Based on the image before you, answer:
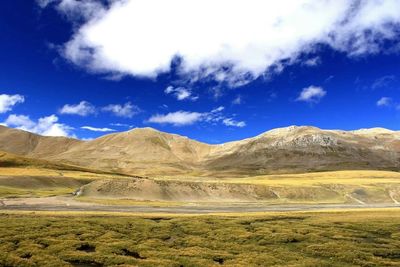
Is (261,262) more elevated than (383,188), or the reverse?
(383,188)

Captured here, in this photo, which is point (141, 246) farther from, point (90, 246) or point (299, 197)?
point (299, 197)

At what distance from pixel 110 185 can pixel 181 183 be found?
67.1ft

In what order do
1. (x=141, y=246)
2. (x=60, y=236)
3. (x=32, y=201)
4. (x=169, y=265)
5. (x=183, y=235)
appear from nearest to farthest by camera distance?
(x=169, y=265), (x=141, y=246), (x=60, y=236), (x=183, y=235), (x=32, y=201)

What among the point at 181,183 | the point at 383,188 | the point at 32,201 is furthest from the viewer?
the point at 383,188

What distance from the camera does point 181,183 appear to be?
12662cm

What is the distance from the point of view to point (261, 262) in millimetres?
34688

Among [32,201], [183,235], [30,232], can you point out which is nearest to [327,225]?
[183,235]

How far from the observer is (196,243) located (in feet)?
142

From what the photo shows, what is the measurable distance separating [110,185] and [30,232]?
73.5 meters

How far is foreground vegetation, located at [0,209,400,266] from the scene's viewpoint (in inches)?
1372

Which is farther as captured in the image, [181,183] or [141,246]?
[181,183]

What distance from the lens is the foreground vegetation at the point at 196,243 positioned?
3484 cm

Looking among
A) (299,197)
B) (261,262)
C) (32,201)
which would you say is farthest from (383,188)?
(261,262)

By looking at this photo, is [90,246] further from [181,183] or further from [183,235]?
[181,183]
